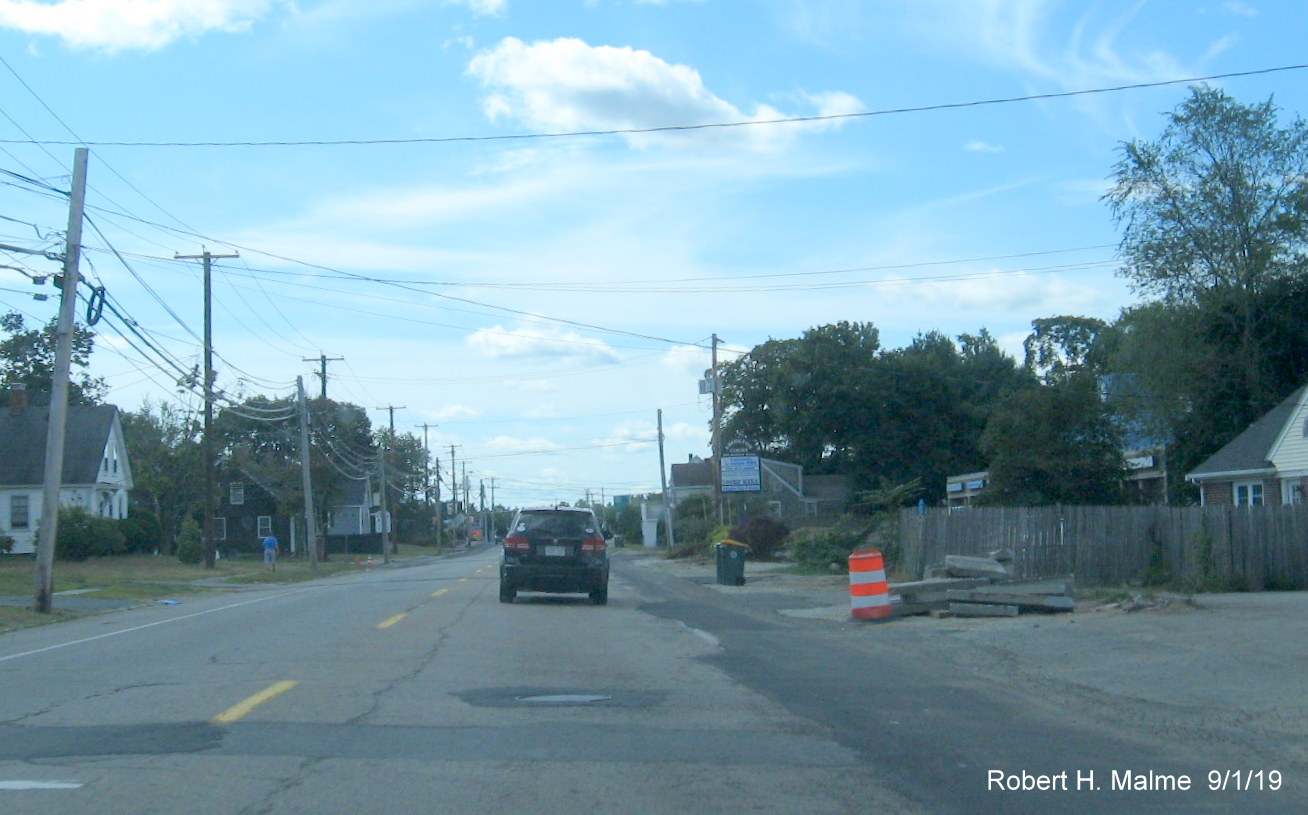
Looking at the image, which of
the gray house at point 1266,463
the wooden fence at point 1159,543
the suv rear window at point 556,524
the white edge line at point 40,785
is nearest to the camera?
the white edge line at point 40,785

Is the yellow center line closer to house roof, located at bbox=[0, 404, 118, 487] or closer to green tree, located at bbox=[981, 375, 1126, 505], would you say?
green tree, located at bbox=[981, 375, 1126, 505]

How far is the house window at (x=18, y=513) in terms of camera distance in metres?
47.5

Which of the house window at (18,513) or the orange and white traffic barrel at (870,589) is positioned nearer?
the orange and white traffic barrel at (870,589)

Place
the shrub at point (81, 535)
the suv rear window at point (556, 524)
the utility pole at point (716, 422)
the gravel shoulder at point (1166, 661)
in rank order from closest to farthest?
the gravel shoulder at point (1166, 661), the suv rear window at point (556, 524), the shrub at point (81, 535), the utility pole at point (716, 422)

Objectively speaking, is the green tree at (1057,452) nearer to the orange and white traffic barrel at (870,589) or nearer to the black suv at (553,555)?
the black suv at (553,555)

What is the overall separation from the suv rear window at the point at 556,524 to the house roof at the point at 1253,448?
74.6 ft

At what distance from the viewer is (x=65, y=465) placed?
49562mm

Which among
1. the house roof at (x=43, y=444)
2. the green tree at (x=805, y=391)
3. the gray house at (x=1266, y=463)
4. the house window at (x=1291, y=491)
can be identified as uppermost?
the green tree at (x=805, y=391)

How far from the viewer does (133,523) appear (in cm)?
5053

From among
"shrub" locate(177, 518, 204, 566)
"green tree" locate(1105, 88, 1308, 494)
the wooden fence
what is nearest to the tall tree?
"green tree" locate(1105, 88, 1308, 494)

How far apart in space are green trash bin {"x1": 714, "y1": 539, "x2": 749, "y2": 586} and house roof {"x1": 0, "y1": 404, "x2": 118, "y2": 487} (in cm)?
3154

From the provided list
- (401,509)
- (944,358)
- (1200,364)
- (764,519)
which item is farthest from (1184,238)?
(401,509)

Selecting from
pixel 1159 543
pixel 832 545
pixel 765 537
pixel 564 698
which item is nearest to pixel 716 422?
pixel 765 537

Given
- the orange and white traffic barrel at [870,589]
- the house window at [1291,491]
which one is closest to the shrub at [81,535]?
the orange and white traffic barrel at [870,589]
